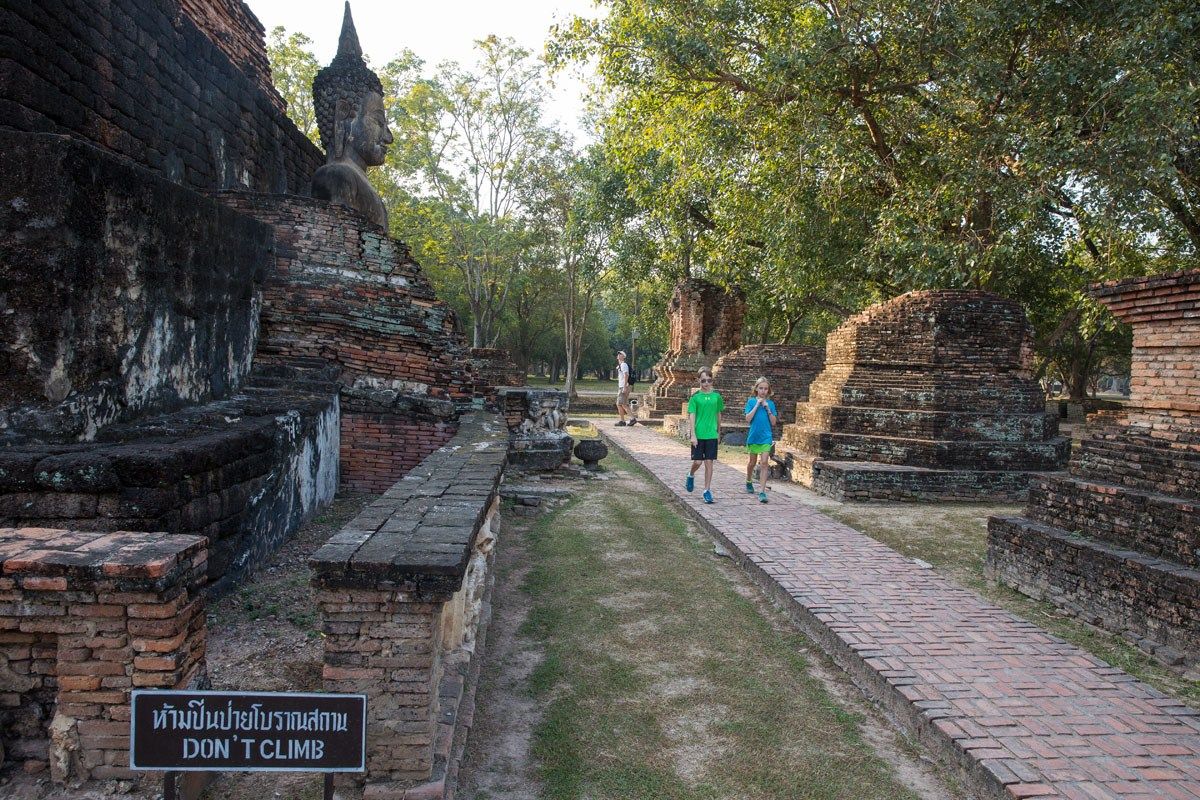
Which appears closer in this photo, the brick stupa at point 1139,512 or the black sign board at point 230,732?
the black sign board at point 230,732

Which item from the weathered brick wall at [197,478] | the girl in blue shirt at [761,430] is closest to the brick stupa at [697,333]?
the girl in blue shirt at [761,430]

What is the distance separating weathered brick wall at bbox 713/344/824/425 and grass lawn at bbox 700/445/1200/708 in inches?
254

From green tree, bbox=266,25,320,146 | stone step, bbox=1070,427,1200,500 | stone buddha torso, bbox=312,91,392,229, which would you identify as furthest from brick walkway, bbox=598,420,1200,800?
green tree, bbox=266,25,320,146

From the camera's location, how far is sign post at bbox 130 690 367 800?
175cm

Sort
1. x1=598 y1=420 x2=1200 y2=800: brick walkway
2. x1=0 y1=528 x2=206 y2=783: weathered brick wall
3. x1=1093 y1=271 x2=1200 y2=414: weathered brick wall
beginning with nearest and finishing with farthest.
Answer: x1=0 y1=528 x2=206 y2=783: weathered brick wall < x1=598 y1=420 x2=1200 y2=800: brick walkway < x1=1093 y1=271 x2=1200 y2=414: weathered brick wall

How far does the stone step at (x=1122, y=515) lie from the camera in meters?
4.03

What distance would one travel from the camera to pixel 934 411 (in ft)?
28.4

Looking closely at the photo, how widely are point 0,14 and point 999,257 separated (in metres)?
10.9

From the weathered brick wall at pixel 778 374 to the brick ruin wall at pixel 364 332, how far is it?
9.48m

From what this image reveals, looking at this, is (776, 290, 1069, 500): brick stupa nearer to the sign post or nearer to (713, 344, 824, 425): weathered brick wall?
(713, 344, 824, 425): weathered brick wall

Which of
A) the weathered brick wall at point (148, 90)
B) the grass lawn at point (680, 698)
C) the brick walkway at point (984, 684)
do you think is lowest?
the grass lawn at point (680, 698)

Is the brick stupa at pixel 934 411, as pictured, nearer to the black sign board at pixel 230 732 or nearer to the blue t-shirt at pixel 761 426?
the blue t-shirt at pixel 761 426

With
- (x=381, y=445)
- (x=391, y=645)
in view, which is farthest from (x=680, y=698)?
(x=381, y=445)

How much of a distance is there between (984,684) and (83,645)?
142 inches
